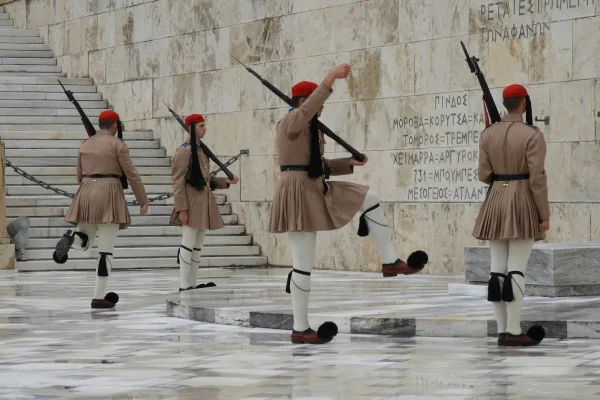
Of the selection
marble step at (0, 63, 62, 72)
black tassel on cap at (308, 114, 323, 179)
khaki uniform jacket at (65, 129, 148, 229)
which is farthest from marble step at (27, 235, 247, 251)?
black tassel on cap at (308, 114, 323, 179)

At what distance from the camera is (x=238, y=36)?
21109mm

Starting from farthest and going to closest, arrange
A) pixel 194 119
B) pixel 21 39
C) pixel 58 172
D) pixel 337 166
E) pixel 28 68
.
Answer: pixel 21 39 → pixel 28 68 → pixel 58 172 → pixel 194 119 → pixel 337 166

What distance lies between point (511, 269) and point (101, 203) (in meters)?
4.64

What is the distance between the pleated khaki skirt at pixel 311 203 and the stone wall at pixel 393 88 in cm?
619

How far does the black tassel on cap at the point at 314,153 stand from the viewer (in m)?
9.67

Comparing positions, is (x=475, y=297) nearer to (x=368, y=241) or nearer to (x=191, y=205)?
(x=191, y=205)

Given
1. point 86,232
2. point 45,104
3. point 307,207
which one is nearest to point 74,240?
point 86,232

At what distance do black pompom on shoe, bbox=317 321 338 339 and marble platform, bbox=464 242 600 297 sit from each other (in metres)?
2.88

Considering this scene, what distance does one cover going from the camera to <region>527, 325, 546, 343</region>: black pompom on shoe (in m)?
9.34

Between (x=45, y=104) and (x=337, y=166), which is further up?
(x=45, y=104)

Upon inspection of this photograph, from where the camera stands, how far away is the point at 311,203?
9617 mm

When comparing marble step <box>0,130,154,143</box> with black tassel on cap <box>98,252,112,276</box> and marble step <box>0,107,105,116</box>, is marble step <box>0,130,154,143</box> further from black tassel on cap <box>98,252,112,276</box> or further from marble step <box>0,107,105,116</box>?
black tassel on cap <box>98,252,112,276</box>

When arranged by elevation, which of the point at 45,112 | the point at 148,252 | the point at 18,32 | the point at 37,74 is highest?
the point at 18,32

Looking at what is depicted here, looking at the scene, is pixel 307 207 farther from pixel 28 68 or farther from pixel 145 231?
pixel 28 68
